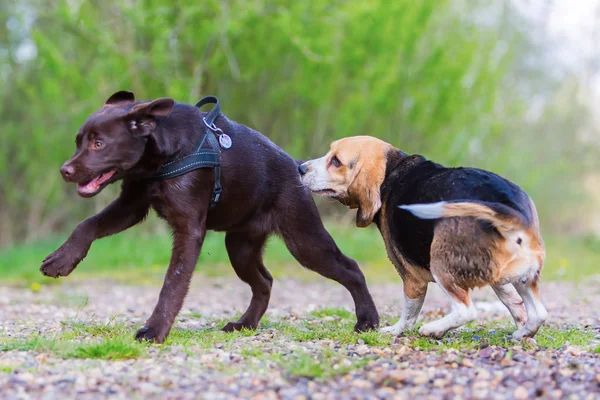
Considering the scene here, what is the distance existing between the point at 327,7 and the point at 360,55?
109 centimetres

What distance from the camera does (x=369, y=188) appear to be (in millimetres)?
5480

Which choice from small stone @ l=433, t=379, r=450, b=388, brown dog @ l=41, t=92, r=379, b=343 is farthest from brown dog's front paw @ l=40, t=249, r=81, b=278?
small stone @ l=433, t=379, r=450, b=388

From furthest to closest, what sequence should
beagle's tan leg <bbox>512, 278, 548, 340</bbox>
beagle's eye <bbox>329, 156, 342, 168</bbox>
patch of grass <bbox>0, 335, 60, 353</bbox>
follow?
1. beagle's eye <bbox>329, 156, 342, 168</bbox>
2. beagle's tan leg <bbox>512, 278, 548, 340</bbox>
3. patch of grass <bbox>0, 335, 60, 353</bbox>

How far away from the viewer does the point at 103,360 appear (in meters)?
4.26

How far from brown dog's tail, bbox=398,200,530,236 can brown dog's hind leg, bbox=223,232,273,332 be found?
177 cm

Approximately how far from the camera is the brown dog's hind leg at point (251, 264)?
6.07m

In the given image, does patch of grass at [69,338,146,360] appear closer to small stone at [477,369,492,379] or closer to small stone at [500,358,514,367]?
small stone at [477,369,492,379]

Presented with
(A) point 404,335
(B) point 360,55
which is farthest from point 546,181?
(A) point 404,335

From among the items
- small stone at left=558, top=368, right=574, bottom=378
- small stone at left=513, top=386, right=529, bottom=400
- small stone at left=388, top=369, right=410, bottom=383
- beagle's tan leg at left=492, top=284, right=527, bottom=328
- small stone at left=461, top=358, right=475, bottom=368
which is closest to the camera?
small stone at left=513, top=386, right=529, bottom=400

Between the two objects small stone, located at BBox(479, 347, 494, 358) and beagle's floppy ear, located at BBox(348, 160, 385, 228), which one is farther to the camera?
beagle's floppy ear, located at BBox(348, 160, 385, 228)

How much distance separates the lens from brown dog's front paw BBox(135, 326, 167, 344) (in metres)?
4.82

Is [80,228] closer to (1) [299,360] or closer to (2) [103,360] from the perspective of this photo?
(2) [103,360]

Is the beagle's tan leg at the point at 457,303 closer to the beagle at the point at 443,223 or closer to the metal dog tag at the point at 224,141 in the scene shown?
the beagle at the point at 443,223

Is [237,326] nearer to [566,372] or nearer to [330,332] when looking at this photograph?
[330,332]
